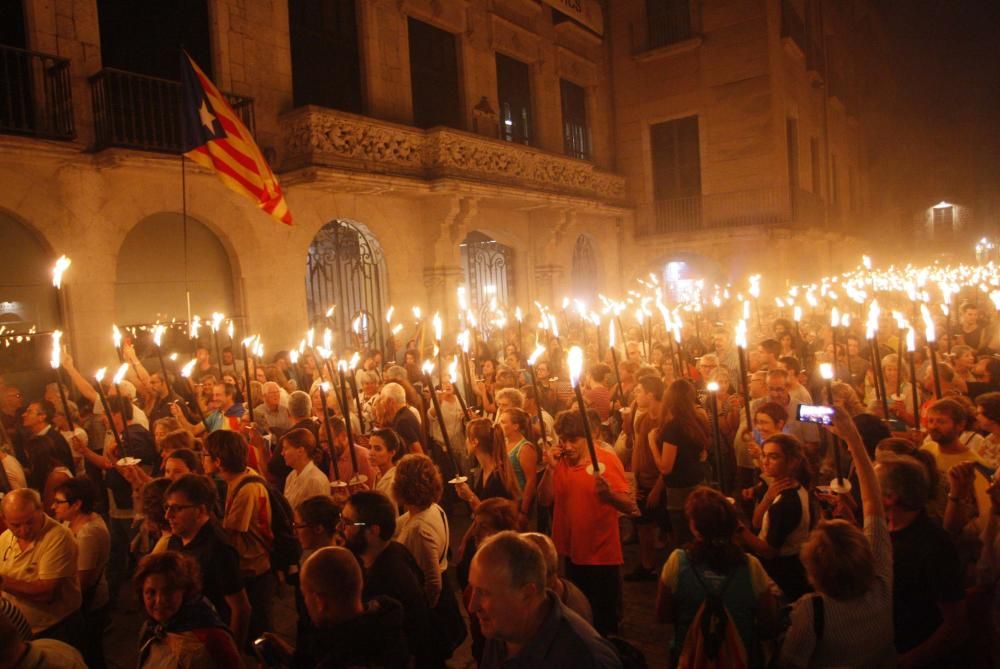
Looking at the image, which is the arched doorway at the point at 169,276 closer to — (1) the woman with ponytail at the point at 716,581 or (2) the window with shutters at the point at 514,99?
(2) the window with shutters at the point at 514,99

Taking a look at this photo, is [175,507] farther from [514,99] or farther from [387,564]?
[514,99]

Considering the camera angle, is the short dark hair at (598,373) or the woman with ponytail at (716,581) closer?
the woman with ponytail at (716,581)

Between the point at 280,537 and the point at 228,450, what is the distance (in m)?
0.64

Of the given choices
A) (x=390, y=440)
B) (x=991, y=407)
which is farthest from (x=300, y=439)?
(x=991, y=407)

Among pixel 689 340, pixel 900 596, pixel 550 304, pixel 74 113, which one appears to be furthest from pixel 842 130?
pixel 900 596

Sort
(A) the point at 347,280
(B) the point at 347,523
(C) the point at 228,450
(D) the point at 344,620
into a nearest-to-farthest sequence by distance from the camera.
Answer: (D) the point at 344,620, (B) the point at 347,523, (C) the point at 228,450, (A) the point at 347,280

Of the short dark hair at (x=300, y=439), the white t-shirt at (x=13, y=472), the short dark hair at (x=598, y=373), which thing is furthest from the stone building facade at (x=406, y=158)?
the short dark hair at (x=598, y=373)

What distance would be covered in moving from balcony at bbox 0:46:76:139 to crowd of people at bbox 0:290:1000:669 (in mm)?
5623

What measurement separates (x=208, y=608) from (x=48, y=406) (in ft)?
15.0

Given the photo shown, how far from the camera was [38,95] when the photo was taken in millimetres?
10000

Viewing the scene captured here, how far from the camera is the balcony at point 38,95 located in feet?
32.3

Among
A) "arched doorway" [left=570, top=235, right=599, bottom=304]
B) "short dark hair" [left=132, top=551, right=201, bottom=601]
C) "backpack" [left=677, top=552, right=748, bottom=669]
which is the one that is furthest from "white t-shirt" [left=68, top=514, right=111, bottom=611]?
"arched doorway" [left=570, top=235, right=599, bottom=304]

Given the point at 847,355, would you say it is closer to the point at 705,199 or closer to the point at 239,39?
the point at 239,39

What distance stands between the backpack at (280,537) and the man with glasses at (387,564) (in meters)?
0.91
